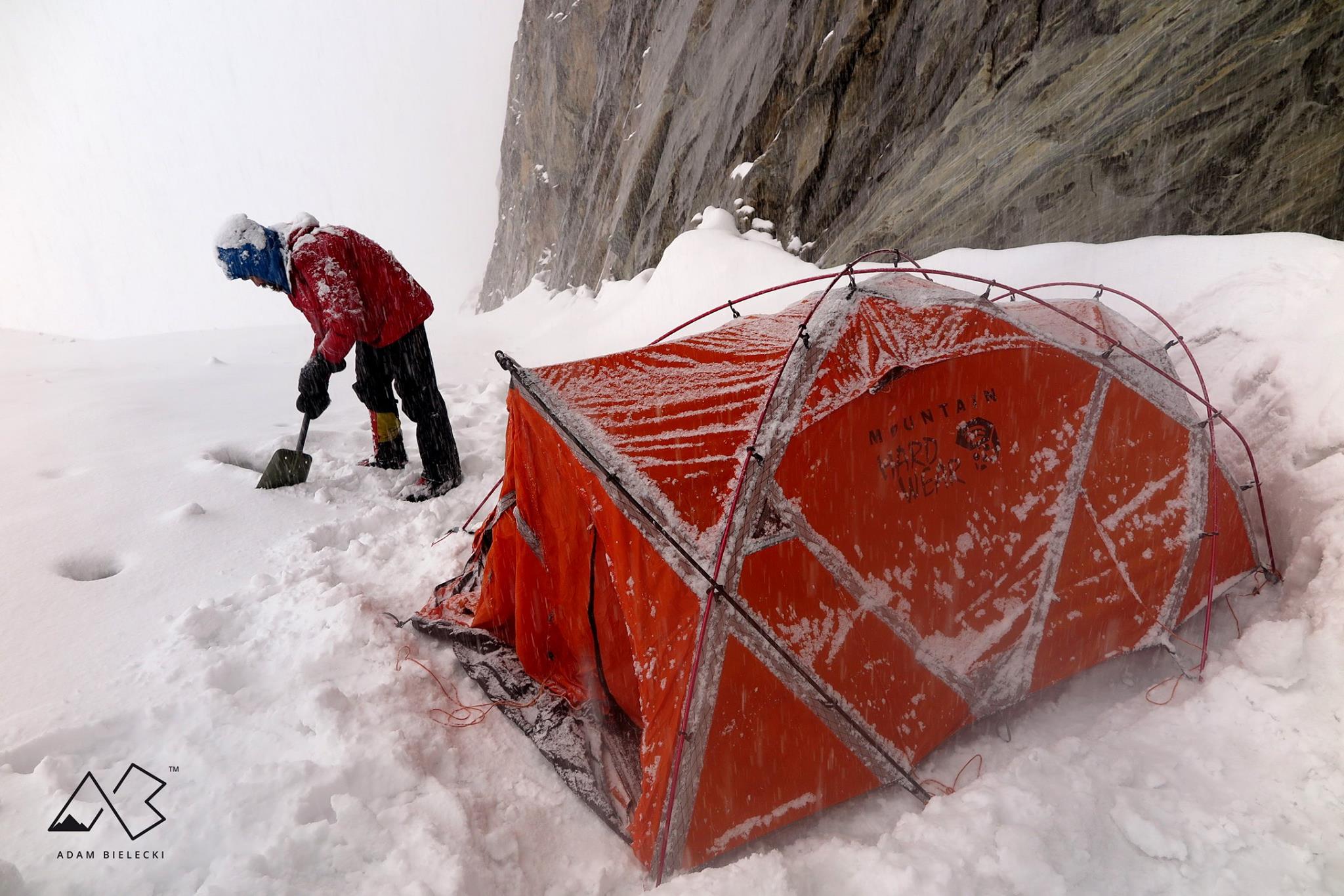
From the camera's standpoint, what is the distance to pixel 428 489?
4.73 metres

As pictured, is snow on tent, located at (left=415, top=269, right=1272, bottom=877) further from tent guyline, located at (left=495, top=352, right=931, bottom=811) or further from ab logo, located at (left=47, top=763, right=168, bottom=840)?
ab logo, located at (left=47, top=763, right=168, bottom=840)

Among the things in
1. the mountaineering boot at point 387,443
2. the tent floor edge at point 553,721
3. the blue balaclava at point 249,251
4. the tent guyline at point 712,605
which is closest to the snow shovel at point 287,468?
the mountaineering boot at point 387,443

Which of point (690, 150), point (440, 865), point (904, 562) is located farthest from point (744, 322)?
point (690, 150)

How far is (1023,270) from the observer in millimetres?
4895

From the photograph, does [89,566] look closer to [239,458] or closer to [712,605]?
[239,458]

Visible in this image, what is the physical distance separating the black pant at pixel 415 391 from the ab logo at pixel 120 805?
292cm

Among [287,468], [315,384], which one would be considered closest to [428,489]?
[287,468]

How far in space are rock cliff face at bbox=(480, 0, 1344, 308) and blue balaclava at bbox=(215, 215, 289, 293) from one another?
551 cm

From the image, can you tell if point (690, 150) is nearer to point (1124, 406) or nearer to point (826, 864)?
point (1124, 406)

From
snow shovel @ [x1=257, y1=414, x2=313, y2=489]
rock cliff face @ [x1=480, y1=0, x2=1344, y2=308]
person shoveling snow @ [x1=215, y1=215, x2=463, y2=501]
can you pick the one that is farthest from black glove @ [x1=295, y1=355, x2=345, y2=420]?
rock cliff face @ [x1=480, y1=0, x2=1344, y2=308]

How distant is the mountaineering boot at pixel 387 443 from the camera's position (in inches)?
195

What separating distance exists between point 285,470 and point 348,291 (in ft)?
4.50

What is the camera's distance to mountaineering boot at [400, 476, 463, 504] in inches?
182

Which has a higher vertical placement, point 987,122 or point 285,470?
point 987,122
